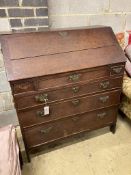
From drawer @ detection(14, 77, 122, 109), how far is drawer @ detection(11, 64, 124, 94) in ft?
0.14

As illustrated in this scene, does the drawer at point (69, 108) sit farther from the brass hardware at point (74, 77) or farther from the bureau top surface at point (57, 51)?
the bureau top surface at point (57, 51)

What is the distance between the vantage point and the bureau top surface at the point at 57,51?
1253 mm

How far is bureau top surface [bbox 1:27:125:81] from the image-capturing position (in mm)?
1253

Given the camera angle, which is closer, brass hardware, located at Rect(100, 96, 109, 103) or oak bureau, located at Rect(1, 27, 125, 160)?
oak bureau, located at Rect(1, 27, 125, 160)

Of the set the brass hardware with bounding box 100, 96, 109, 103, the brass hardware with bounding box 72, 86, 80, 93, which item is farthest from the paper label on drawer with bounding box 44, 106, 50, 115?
the brass hardware with bounding box 100, 96, 109, 103

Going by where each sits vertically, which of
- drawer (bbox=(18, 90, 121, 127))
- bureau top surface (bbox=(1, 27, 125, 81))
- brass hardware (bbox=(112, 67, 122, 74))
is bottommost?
drawer (bbox=(18, 90, 121, 127))

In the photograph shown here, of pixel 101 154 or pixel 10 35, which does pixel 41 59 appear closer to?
pixel 10 35

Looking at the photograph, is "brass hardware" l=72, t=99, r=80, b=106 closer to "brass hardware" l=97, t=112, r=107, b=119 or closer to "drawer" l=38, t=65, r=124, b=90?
"drawer" l=38, t=65, r=124, b=90

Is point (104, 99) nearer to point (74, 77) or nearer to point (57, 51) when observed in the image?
point (74, 77)

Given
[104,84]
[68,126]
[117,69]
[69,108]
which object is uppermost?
[117,69]

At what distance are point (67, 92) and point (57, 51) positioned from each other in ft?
1.13

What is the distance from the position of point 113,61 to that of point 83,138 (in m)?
0.91

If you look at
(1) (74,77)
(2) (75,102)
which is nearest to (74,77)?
(1) (74,77)

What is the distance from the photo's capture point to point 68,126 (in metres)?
1.60
